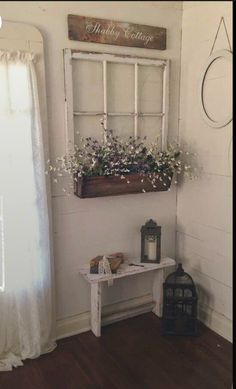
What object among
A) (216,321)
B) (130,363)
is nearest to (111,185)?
(130,363)

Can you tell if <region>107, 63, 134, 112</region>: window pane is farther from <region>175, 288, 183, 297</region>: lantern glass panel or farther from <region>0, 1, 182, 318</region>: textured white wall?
<region>175, 288, 183, 297</region>: lantern glass panel

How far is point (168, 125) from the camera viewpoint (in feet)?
7.64

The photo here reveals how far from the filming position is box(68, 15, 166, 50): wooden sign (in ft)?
6.23

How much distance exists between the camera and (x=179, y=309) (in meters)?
2.21

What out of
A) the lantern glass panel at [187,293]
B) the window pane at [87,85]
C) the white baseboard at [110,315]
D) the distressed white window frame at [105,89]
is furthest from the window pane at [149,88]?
the white baseboard at [110,315]

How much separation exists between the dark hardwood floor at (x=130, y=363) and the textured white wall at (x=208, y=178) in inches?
10.7

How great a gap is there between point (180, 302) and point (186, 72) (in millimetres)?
1517

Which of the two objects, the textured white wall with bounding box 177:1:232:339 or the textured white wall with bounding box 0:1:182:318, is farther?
the textured white wall with bounding box 177:1:232:339

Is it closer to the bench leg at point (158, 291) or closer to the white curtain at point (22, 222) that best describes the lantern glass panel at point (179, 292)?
the bench leg at point (158, 291)

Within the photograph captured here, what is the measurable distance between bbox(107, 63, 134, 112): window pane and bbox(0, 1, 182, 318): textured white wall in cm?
10

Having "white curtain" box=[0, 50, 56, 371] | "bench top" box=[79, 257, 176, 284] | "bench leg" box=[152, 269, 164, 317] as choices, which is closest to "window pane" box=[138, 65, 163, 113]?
"white curtain" box=[0, 50, 56, 371]

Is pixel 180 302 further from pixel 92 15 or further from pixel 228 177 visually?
pixel 92 15

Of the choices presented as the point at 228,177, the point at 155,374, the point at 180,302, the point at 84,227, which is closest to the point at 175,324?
the point at 180,302

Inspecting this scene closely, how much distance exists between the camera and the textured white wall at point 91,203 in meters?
1.87
